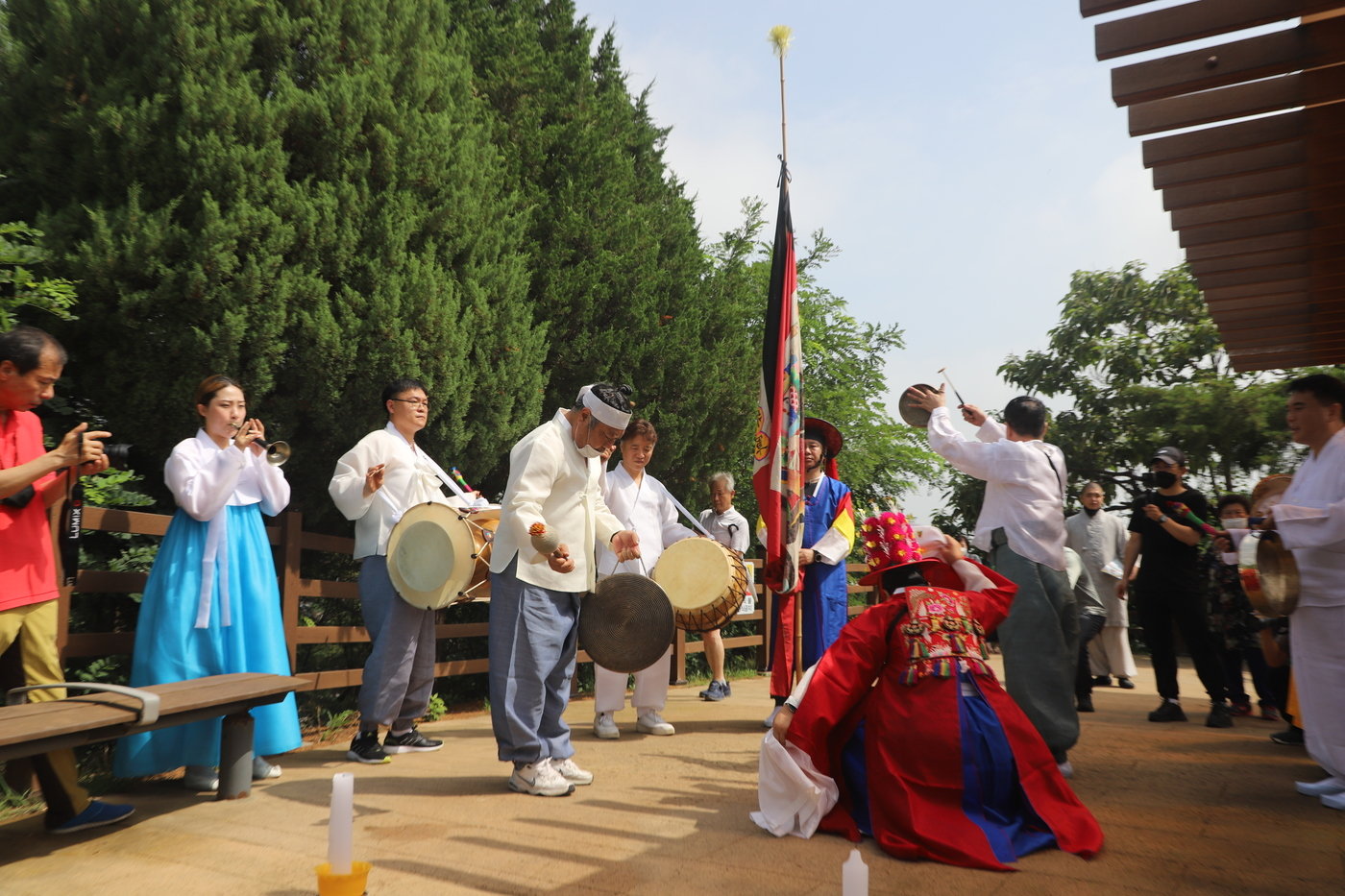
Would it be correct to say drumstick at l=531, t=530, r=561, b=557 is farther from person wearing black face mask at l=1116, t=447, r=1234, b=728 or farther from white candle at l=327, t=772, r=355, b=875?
person wearing black face mask at l=1116, t=447, r=1234, b=728

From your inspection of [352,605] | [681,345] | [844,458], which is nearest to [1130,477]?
[844,458]

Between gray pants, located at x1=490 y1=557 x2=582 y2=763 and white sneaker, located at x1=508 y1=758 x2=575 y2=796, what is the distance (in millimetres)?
52

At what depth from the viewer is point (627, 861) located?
3.41 meters

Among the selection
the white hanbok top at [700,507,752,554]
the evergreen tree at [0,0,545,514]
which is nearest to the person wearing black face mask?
the white hanbok top at [700,507,752,554]

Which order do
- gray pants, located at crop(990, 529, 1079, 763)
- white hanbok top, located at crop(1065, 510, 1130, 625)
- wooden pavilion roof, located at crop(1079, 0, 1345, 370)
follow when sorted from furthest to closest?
white hanbok top, located at crop(1065, 510, 1130, 625) → gray pants, located at crop(990, 529, 1079, 763) → wooden pavilion roof, located at crop(1079, 0, 1345, 370)

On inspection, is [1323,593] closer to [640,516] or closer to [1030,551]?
[1030,551]

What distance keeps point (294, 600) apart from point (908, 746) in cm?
386

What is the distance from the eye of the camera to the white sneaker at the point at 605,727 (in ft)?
20.2

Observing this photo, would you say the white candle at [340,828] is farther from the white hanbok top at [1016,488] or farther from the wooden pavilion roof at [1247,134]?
the wooden pavilion roof at [1247,134]

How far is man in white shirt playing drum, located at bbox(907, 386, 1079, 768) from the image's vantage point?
4750 mm

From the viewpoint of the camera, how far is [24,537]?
3623mm

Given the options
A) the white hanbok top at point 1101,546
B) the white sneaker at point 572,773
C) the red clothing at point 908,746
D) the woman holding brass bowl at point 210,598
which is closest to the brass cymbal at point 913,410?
the red clothing at point 908,746

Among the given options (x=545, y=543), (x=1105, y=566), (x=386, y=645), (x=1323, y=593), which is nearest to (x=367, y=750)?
(x=386, y=645)

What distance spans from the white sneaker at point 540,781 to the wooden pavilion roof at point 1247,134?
3.62 m
